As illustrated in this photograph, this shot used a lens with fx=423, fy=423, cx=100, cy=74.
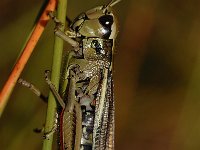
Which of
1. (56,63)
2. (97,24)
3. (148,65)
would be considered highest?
(148,65)

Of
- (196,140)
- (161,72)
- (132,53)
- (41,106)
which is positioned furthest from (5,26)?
(196,140)

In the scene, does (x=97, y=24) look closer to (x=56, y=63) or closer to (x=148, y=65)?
(x=56, y=63)

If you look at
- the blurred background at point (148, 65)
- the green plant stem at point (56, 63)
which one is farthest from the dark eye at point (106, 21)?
the blurred background at point (148, 65)

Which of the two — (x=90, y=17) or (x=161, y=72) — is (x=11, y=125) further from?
(x=161, y=72)

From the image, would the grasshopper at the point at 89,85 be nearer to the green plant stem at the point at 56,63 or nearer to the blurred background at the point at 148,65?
the green plant stem at the point at 56,63

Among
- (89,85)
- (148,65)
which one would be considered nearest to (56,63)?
(89,85)
